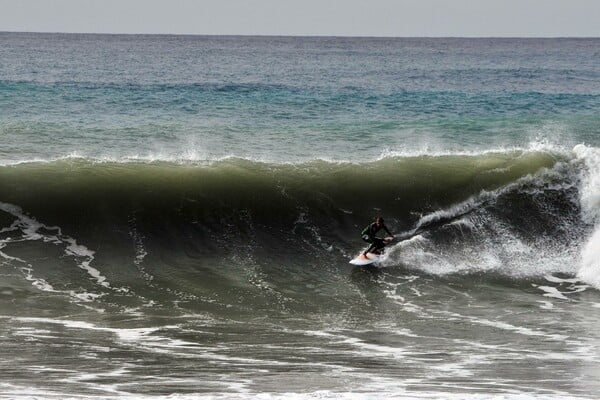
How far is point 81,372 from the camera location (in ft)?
38.7

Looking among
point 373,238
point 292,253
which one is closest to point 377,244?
point 373,238

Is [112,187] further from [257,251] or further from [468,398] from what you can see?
[468,398]

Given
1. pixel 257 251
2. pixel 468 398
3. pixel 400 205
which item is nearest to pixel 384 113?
pixel 400 205

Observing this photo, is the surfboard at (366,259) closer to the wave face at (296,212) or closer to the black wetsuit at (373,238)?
the black wetsuit at (373,238)

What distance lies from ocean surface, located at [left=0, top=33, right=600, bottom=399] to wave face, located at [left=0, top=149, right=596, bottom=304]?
6cm

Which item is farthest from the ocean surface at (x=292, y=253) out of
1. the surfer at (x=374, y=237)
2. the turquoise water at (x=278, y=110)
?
the surfer at (x=374, y=237)

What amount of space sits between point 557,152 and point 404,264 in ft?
24.2

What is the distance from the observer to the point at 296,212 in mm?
22078

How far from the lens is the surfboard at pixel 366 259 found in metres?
19.5

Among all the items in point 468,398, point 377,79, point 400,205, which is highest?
point 377,79

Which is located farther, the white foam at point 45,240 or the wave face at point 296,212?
the wave face at point 296,212

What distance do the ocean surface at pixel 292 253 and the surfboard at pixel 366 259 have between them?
222 mm

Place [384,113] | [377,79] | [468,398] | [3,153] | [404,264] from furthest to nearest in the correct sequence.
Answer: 1. [377,79]
2. [384,113]
3. [3,153]
4. [404,264]
5. [468,398]

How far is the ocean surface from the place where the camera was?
12180 mm
